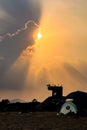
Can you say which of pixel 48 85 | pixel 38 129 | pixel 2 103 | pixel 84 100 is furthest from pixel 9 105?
pixel 38 129

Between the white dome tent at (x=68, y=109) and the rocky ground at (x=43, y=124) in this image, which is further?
the white dome tent at (x=68, y=109)

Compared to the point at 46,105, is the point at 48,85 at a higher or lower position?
higher

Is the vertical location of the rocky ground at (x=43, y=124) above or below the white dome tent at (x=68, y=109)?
below

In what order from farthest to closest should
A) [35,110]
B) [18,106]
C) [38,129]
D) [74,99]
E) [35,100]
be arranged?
1. [35,100]
2. [18,106]
3. [35,110]
4. [74,99]
5. [38,129]

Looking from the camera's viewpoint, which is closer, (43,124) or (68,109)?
(43,124)

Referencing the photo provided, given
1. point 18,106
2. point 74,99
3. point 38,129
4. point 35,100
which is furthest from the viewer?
point 35,100

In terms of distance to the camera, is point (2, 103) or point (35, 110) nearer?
point (35, 110)

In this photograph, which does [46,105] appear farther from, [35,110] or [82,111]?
[82,111]

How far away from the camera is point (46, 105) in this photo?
10569 centimetres

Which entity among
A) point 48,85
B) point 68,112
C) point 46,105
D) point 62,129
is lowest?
point 62,129

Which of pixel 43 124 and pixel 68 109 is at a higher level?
pixel 68 109

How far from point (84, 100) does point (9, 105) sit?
107 feet

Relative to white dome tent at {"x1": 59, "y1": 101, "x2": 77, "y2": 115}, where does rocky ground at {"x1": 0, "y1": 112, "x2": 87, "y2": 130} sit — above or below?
below

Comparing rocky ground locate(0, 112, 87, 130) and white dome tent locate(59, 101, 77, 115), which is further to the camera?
white dome tent locate(59, 101, 77, 115)
